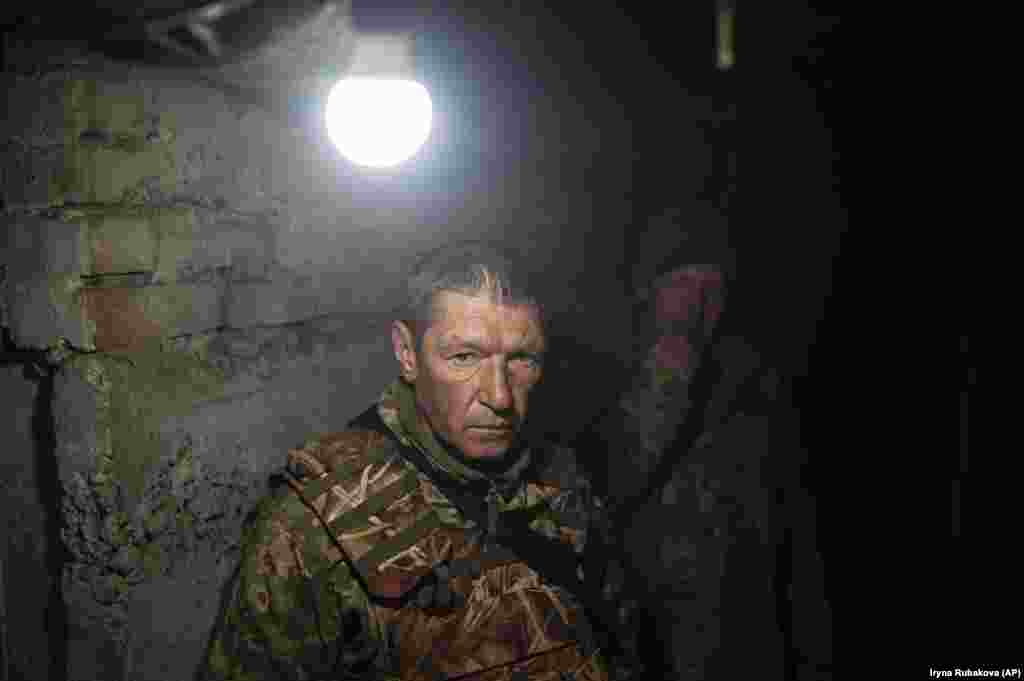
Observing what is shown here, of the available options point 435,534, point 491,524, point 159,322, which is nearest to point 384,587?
point 435,534

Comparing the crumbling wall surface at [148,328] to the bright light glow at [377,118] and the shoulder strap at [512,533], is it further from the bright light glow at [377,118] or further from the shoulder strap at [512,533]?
the shoulder strap at [512,533]

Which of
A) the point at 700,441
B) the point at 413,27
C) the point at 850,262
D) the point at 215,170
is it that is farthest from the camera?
the point at 850,262

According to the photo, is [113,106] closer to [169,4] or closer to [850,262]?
[169,4]

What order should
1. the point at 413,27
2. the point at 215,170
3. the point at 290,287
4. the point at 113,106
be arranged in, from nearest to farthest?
the point at 113,106
the point at 215,170
the point at 290,287
the point at 413,27

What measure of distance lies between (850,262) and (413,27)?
112 inches

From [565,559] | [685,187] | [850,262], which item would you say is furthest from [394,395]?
[850,262]

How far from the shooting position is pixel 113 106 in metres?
1.85

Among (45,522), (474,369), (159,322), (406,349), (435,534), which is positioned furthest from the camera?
Result: (406,349)

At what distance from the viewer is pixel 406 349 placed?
2361 mm

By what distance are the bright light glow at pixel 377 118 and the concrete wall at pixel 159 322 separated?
0.33ft

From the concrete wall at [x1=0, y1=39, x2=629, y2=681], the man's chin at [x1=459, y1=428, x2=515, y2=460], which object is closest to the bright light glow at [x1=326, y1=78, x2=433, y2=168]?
the concrete wall at [x1=0, y1=39, x2=629, y2=681]

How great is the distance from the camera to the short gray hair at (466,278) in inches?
89.2

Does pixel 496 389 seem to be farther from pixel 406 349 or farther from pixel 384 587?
pixel 384 587

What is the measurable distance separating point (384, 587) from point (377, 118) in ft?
4.35
